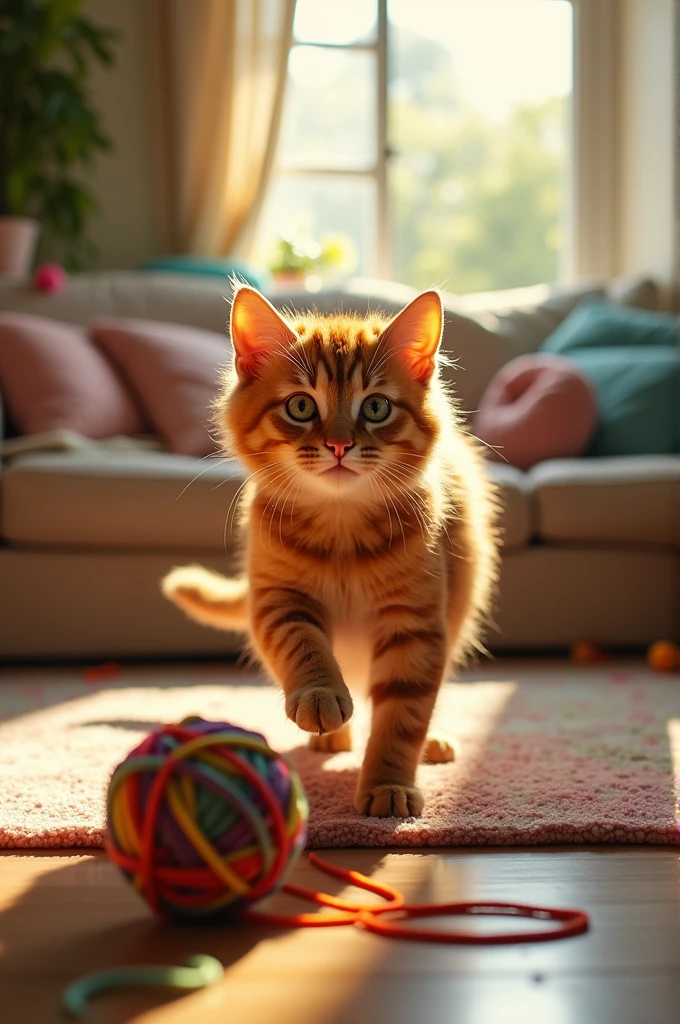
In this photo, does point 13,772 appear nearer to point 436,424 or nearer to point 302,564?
point 302,564

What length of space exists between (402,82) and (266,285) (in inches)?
57.7

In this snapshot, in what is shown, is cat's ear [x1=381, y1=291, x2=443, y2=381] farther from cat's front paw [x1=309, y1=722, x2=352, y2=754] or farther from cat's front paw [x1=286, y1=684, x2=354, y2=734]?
cat's front paw [x1=309, y1=722, x2=352, y2=754]

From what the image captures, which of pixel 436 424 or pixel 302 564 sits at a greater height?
pixel 436 424

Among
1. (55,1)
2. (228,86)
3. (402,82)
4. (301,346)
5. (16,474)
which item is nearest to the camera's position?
(301,346)

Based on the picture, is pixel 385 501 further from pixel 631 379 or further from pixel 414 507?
pixel 631 379

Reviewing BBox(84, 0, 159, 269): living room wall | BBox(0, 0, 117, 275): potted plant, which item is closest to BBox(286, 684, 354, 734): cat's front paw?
BBox(0, 0, 117, 275): potted plant

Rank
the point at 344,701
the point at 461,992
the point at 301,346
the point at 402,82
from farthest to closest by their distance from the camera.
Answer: the point at 402,82 → the point at 301,346 → the point at 344,701 → the point at 461,992

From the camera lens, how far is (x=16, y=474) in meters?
3.08

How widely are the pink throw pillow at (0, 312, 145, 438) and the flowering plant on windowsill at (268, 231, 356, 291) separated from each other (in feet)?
4.56

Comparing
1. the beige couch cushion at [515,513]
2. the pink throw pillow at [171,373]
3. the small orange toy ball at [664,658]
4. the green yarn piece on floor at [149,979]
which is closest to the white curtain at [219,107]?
the pink throw pillow at [171,373]

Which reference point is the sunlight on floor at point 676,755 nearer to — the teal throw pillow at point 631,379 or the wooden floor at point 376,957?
the wooden floor at point 376,957

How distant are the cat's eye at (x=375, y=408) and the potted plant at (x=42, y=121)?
3160 millimetres

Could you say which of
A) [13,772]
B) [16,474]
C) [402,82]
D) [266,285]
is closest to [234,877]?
[13,772]

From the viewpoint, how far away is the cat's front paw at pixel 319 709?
152 centimetres
